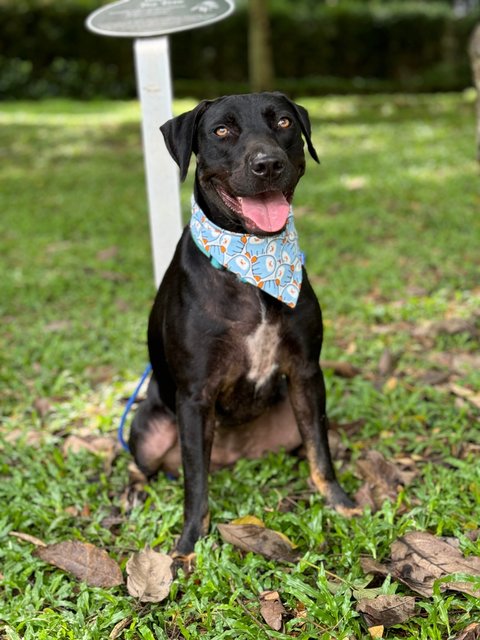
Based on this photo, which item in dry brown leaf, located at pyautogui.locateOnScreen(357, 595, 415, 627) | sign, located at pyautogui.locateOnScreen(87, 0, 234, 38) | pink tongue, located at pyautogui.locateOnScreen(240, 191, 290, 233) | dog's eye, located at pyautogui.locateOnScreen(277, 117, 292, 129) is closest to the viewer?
dry brown leaf, located at pyautogui.locateOnScreen(357, 595, 415, 627)

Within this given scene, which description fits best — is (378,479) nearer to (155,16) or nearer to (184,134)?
(184,134)

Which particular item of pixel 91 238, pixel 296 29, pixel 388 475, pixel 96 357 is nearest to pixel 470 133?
pixel 91 238

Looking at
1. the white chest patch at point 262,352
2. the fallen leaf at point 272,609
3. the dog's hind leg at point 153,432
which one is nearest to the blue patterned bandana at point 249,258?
the white chest patch at point 262,352

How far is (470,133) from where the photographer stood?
37.2ft

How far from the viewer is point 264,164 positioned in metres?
2.81

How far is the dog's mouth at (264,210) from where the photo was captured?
2941mm

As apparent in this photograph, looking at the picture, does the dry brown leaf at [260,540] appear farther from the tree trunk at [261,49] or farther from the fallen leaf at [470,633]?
the tree trunk at [261,49]

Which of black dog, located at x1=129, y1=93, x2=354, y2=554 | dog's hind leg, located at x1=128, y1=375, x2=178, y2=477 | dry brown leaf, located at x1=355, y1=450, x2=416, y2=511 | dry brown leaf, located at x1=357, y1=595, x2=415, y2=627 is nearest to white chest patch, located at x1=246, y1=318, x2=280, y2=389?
black dog, located at x1=129, y1=93, x2=354, y2=554

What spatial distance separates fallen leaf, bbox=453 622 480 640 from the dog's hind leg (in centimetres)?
159

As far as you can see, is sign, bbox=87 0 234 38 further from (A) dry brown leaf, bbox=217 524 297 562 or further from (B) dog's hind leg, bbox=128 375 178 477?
(A) dry brown leaf, bbox=217 524 297 562

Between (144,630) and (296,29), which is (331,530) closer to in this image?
(144,630)

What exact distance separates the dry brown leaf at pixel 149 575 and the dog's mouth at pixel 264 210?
1.30 metres

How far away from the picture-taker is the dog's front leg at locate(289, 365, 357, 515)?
3.36 meters

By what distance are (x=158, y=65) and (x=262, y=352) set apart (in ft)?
5.21
